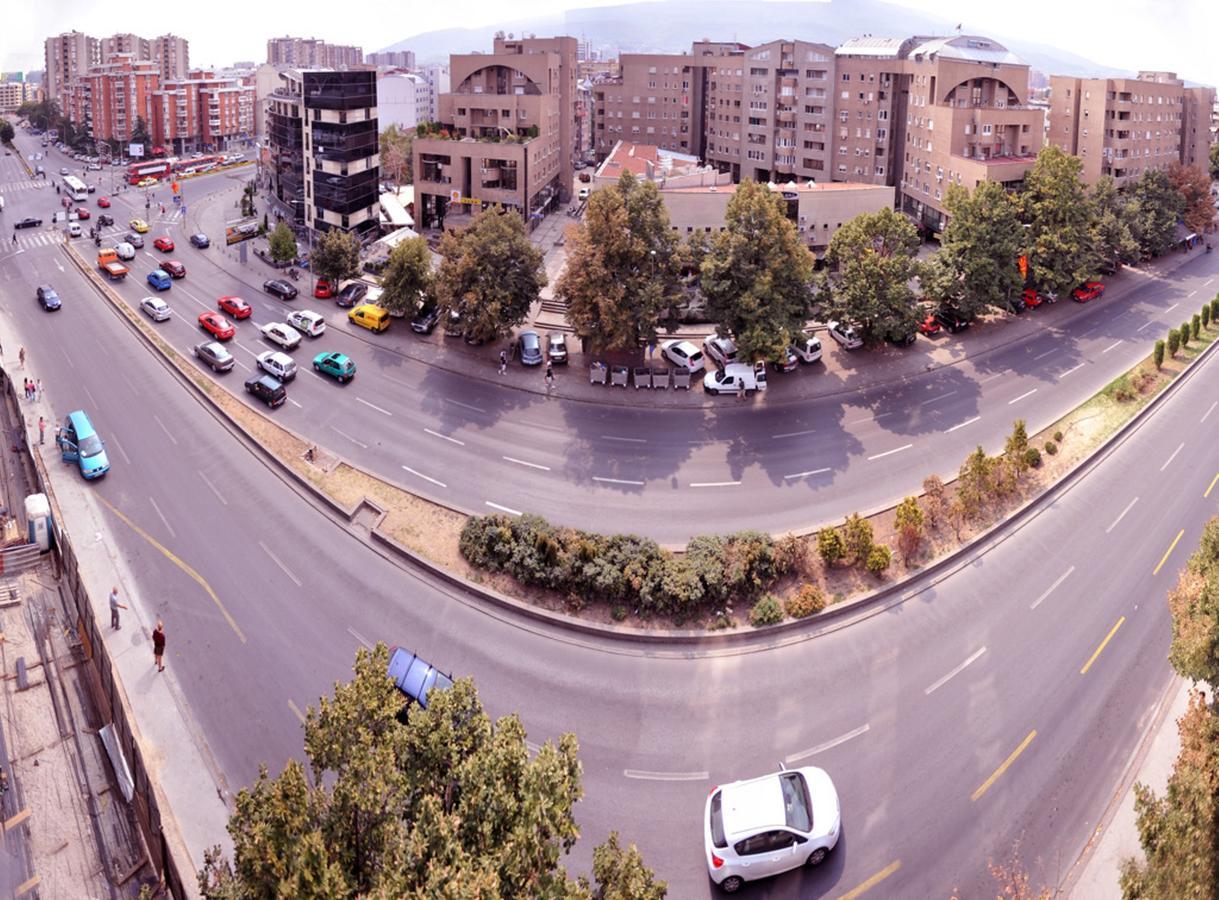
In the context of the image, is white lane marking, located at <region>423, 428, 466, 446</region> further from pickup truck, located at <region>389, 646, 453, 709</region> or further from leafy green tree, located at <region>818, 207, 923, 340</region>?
leafy green tree, located at <region>818, 207, 923, 340</region>

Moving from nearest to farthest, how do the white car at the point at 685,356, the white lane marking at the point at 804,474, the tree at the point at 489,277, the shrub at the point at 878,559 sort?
the shrub at the point at 878,559
the white lane marking at the point at 804,474
the tree at the point at 489,277
the white car at the point at 685,356

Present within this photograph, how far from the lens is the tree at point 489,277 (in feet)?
146

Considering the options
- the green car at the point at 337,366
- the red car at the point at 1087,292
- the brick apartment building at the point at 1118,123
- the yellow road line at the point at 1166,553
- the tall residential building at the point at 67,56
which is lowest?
the yellow road line at the point at 1166,553

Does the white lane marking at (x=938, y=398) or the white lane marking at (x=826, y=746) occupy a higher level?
the white lane marking at (x=938, y=398)

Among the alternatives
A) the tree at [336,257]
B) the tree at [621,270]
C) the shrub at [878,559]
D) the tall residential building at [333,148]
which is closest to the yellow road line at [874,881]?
the shrub at [878,559]

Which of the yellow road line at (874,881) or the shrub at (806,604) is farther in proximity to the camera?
the shrub at (806,604)

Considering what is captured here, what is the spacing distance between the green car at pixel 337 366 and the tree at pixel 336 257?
1239 centimetres

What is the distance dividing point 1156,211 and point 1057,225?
898 inches

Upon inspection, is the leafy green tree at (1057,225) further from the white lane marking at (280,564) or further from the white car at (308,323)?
the white lane marking at (280,564)

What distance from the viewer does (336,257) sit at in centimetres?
5500

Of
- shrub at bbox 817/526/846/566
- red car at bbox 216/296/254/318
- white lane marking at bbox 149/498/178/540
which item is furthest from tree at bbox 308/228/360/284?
shrub at bbox 817/526/846/566

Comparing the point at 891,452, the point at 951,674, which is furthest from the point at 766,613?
the point at 891,452

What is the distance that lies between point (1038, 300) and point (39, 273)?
74638 mm

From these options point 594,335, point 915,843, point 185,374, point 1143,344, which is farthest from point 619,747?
point 1143,344
